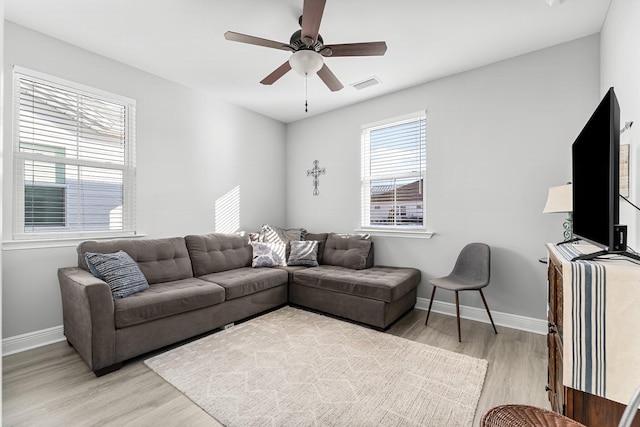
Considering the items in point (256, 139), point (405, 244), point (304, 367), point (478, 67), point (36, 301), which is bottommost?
point (304, 367)

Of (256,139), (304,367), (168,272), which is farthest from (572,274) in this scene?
(256,139)

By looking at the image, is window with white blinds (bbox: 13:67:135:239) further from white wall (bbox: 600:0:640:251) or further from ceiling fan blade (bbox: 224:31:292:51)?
white wall (bbox: 600:0:640:251)

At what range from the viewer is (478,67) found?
3.27 metres

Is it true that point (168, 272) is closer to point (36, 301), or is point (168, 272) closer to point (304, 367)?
point (36, 301)

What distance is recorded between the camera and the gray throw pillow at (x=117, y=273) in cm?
246

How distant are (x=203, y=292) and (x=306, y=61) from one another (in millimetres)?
2138

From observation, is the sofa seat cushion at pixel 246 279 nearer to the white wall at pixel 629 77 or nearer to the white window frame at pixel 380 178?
the white window frame at pixel 380 178

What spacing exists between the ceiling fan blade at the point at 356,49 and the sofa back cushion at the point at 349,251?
7.37 feet

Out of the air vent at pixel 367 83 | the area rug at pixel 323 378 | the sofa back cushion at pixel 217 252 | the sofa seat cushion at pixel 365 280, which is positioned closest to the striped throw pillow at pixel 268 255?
the sofa back cushion at pixel 217 252

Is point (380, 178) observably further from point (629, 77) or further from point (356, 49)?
point (629, 77)

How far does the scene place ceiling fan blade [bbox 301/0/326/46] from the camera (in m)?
1.85

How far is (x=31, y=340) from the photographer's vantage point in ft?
8.59

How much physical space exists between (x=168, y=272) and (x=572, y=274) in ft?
10.5

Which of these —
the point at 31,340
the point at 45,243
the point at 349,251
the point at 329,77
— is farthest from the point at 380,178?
the point at 31,340
